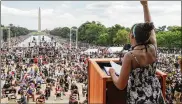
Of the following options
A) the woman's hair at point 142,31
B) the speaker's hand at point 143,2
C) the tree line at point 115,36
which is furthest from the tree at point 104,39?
the woman's hair at point 142,31

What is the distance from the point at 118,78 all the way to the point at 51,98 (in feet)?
50.0

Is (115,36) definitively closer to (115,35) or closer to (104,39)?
(115,35)

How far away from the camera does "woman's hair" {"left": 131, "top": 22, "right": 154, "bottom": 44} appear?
2094 millimetres

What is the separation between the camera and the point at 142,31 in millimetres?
2100

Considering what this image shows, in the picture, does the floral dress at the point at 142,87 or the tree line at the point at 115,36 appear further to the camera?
the tree line at the point at 115,36

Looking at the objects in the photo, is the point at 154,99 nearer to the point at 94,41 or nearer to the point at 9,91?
the point at 9,91

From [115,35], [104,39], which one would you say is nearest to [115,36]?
[115,35]

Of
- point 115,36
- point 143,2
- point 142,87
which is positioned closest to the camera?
point 142,87

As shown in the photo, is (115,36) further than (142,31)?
Yes

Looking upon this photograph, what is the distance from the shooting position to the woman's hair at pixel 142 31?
2094mm

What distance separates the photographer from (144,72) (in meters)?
2.08

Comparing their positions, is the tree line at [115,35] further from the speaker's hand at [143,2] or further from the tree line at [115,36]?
the speaker's hand at [143,2]

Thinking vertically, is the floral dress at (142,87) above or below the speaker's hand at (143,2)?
below

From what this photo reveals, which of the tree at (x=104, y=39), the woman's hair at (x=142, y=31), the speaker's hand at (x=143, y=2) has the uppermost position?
the speaker's hand at (x=143, y=2)
